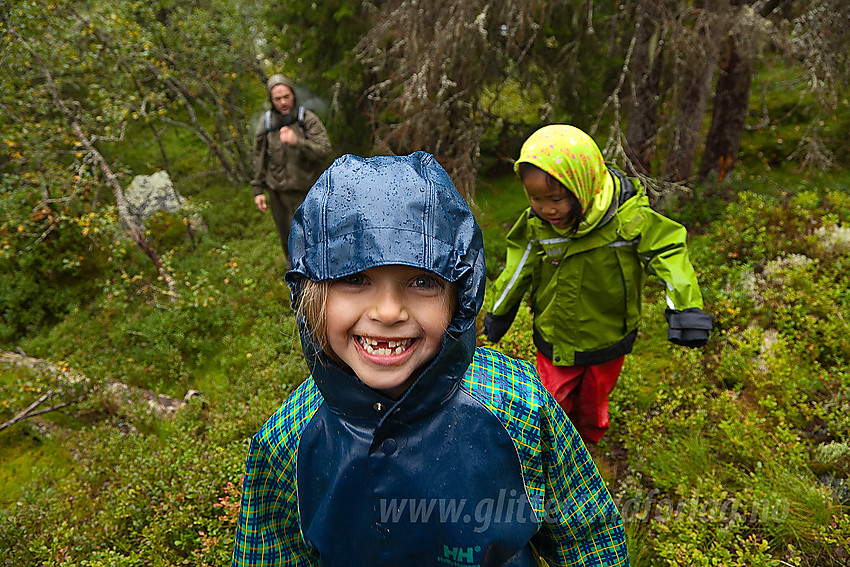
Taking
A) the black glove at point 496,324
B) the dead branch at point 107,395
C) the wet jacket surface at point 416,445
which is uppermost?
the wet jacket surface at point 416,445

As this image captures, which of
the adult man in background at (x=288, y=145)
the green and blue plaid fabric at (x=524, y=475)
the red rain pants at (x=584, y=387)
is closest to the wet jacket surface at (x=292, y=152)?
the adult man in background at (x=288, y=145)

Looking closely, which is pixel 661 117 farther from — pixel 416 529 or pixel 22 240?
pixel 22 240

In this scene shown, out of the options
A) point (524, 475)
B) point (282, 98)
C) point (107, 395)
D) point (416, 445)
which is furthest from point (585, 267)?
point (107, 395)

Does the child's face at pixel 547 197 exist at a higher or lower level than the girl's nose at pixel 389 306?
lower

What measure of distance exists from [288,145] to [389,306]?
5.34m

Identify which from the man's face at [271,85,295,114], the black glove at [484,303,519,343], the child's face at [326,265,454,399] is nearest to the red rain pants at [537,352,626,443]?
the black glove at [484,303,519,343]

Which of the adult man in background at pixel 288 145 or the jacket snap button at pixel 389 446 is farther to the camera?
the adult man in background at pixel 288 145

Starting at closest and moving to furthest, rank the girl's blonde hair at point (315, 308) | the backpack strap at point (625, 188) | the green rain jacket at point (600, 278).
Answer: the girl's blonde hair at point (315, 308) → the green rain jacket at point (600, 278) → the backpack strap at point (625, 188)

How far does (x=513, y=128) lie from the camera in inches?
315

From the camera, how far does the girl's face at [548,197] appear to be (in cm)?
248

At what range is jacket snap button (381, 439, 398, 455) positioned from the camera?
4.60 feet

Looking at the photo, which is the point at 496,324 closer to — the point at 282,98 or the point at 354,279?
the point at 354,279

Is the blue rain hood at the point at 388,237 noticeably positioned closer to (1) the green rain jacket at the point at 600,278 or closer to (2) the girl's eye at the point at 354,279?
(2) the girl's eye at the point at 354,279

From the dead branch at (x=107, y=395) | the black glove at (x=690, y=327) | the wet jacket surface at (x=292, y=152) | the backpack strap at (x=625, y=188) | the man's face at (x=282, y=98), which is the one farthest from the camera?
the wet jacket surface at (x=292, y=152)
